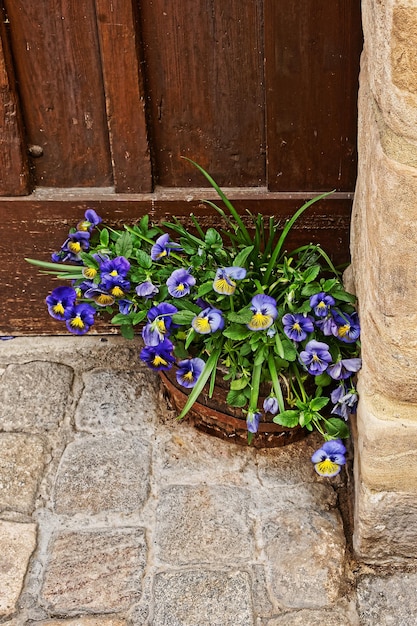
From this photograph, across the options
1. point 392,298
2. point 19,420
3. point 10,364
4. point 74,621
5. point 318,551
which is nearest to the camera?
point 392,298

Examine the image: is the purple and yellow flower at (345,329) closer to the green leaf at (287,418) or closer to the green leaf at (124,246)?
the green leaf at (287,418)

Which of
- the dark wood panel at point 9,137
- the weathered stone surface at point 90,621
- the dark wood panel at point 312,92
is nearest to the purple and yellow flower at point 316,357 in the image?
the dark wood panel at point 312,92

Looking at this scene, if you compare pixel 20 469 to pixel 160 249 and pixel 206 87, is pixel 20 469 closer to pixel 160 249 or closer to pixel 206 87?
pixel 160 249

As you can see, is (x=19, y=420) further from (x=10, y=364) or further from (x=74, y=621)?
(x=74, y=621)

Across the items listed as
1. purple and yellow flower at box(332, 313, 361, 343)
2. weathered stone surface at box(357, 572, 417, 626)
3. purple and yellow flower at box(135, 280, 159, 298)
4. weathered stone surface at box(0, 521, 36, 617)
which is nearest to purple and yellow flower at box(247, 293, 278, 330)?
purple and yellow flower at box(332, 313, 361, 343)

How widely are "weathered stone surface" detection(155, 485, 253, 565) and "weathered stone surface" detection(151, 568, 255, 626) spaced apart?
48 millimetres

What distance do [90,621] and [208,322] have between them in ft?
2.43

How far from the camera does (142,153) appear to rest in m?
2.10

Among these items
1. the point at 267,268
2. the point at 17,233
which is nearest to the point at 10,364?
the point at 17,233

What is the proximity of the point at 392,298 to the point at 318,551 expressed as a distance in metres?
0.71

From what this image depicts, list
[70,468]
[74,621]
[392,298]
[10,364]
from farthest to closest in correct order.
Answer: [10,364], [70,468], [74,621], [392,298]

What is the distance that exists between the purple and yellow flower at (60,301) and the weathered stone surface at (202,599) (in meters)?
0.73

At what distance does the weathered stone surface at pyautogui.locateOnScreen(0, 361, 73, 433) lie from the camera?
2147 millimetres

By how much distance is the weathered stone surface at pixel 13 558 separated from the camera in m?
1.68
